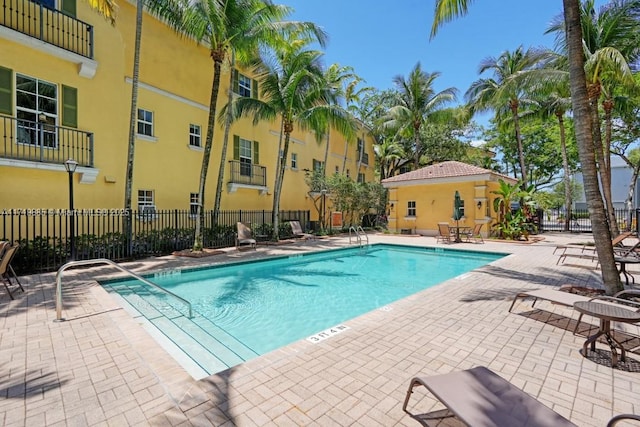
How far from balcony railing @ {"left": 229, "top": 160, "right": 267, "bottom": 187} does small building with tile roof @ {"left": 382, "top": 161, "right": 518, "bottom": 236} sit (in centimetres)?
925

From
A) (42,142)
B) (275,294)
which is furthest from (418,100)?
(42,142)

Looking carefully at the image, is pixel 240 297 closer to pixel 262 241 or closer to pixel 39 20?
pixel 262 241

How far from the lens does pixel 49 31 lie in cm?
1130

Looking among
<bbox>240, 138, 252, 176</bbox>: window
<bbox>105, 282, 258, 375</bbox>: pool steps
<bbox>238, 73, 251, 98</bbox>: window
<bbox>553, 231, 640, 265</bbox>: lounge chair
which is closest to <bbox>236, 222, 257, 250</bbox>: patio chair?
<bbox>240, 138, 252, 176</bbox>: window

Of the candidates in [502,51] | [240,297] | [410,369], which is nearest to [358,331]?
[410,369]

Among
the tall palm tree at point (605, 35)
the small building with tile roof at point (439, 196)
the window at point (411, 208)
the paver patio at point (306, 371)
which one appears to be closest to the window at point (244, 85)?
the small building with tile roof at point (439, 196)

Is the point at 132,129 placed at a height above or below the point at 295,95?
below

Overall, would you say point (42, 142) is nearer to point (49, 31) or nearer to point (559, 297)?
point (49, 31)

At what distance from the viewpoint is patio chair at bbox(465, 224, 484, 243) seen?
58.9ft

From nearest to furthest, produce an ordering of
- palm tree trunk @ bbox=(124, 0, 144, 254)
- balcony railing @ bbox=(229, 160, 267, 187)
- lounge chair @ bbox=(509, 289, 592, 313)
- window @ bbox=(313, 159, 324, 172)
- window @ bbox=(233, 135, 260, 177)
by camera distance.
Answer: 1. lounge chair @ bbox=(509, 289, 592, 313)
2. palm tree trunk @ bbox=(124, 0, 144, 254)
3. balcony railing @ bbox=(229, 160, 267, 187)
4. window @ bbox=(233, 135, 260, 177)
5. window @ bbox=(313, 159, 324, 172)

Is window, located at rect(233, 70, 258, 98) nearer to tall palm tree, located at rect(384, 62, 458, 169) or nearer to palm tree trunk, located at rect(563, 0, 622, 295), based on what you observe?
tall palm tree, located at rect(384, 62, 458, 169)

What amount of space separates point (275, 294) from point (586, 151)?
7439 mm

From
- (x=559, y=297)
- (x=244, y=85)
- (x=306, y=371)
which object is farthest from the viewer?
(x=244, y=85)

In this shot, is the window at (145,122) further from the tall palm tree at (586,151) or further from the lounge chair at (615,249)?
the lounge chair at (615,249)
